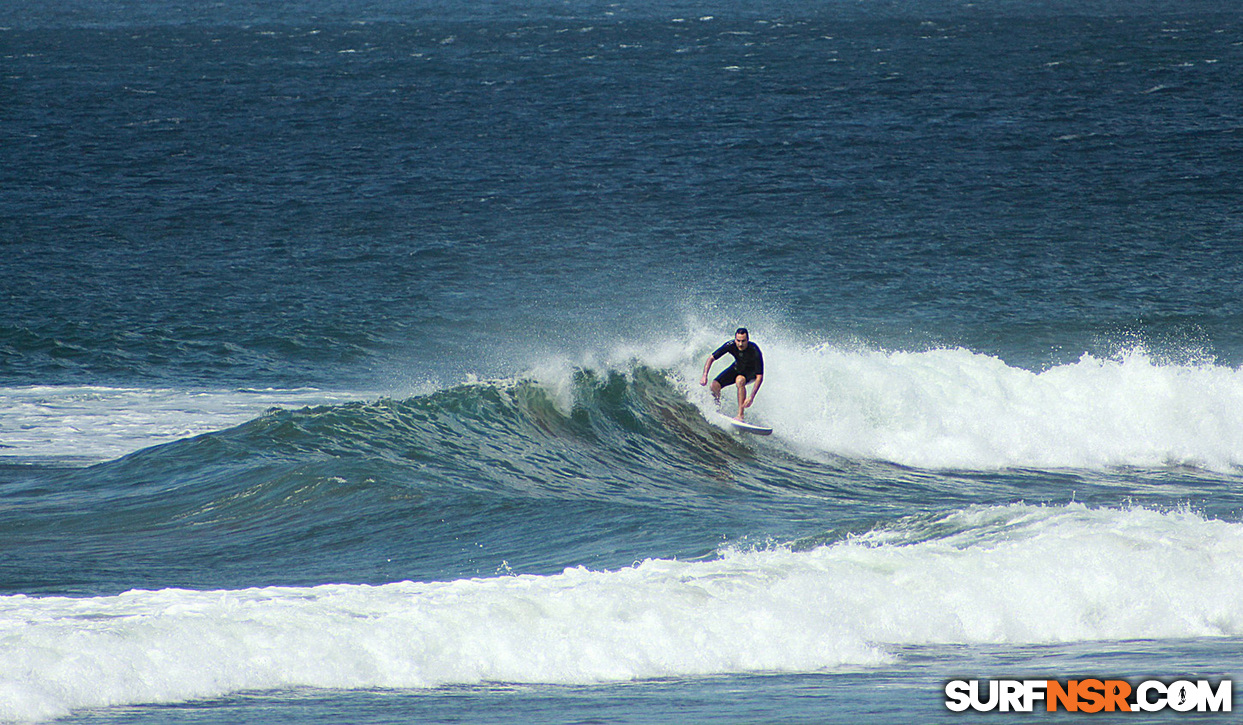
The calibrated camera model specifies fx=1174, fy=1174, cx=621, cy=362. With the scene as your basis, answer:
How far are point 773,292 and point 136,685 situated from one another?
78.5 ft

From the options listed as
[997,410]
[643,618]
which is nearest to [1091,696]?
[643,618]

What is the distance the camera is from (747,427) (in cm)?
1625

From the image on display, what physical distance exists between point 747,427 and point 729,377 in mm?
771

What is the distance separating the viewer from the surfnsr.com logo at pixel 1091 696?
245 inches

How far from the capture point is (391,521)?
1170 cm

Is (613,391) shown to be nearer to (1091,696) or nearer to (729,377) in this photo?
(729,377)

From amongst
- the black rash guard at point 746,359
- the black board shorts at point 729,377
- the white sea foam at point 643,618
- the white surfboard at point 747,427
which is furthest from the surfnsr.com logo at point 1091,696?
the black board shorts at point 729,377

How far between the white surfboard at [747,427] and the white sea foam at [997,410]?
1.91 feet

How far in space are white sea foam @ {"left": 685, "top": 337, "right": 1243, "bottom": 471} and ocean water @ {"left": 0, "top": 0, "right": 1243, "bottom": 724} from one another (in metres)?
0.08

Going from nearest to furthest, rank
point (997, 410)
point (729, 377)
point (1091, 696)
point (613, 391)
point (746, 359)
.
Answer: point (1091, 696) < point (746, 359) < point (729, 377) < point (613, 391) < point (997, 410)

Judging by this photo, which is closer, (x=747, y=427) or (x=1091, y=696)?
(x=1091, y=696)

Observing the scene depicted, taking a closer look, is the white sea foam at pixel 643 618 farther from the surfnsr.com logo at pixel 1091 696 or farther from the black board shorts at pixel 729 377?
the black board shorts at pixel 729 377

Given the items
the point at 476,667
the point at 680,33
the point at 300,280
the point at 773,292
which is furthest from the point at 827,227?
the point at 680,33

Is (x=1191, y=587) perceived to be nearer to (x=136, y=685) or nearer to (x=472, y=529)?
(x=472, y=529)
